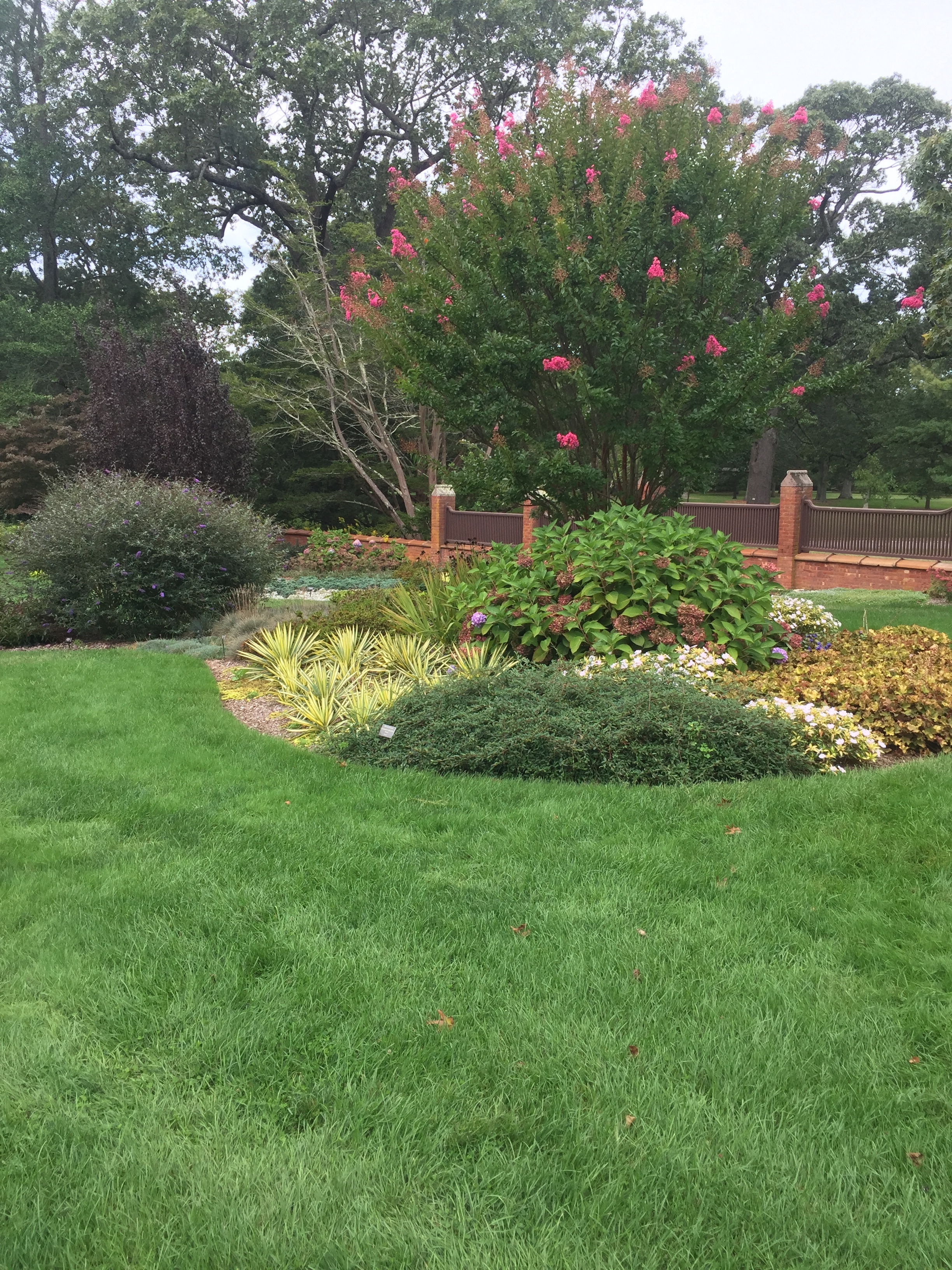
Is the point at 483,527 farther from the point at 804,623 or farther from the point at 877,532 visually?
the point at 804,623

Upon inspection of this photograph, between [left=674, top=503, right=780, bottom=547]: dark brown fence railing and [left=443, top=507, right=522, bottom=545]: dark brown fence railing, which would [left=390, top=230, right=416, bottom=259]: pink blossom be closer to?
[left=674, top=503, right=780, bottom=547]: dark brown fence railing

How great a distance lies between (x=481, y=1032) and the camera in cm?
242

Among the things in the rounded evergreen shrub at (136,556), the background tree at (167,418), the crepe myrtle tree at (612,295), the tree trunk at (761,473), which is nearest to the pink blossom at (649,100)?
the crepe myrtle tree at (612,295)

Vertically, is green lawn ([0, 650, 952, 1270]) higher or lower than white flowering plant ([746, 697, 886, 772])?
lower

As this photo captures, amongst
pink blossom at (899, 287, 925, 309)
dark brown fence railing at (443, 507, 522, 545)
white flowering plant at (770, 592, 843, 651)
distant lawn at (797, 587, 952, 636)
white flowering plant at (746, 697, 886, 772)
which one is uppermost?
pink blossom at (899, 287, 925, 309)

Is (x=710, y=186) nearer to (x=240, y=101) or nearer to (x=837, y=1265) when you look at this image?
(x=837, y=1265)

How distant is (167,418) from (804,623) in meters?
13.9

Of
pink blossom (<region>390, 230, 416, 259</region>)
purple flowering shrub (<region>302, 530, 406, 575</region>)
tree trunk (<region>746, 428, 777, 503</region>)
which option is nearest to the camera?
pink blossom (<region>390, 230, 416, 259</region>)

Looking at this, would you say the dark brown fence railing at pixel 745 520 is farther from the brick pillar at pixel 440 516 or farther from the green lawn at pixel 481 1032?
the green lawn at pixel 481 1032

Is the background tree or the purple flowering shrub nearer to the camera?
the background tree

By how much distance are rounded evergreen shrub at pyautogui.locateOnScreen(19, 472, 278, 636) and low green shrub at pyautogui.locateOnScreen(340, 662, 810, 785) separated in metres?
5.55

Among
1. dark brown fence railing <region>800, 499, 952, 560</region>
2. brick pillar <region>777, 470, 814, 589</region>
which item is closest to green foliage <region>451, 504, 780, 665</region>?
Result: dark brown fence railing <region>800, 499, 952, 560</region>

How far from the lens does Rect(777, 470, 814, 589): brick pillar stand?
16.2 m

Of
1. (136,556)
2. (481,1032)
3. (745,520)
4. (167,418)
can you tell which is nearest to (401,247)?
(136,556)
